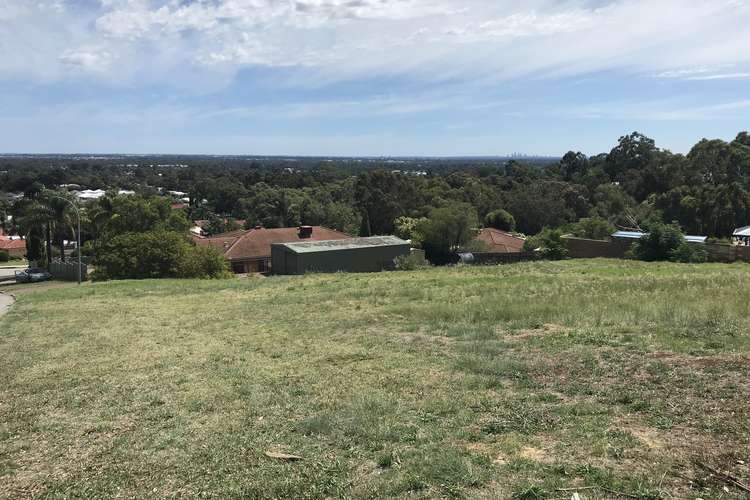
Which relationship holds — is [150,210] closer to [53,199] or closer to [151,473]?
[53,199]

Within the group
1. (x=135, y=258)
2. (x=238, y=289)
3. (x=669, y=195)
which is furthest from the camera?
(x=669, y=195)

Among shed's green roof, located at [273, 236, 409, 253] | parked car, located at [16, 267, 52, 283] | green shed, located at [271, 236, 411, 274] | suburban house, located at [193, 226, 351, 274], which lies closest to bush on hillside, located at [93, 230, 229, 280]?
green shed, located at [271, 236, 411, 274]

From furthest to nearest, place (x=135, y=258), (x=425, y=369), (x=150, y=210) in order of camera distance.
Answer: (x=150, y=210), (x=135, y=258), (x=425, y=369)

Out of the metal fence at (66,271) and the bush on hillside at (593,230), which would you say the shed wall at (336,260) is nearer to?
the metal fence at (66,271)

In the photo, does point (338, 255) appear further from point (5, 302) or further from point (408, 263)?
point (5, 302)

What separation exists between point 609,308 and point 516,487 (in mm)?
8865

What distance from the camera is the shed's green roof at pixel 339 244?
120ft

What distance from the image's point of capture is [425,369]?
8.93 metres

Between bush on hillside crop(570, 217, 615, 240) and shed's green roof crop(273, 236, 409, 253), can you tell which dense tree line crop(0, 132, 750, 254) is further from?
shed's green roof crop(273, 236, 409, 253)

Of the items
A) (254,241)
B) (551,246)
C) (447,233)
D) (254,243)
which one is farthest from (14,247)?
(551,246)

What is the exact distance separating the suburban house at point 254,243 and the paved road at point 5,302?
1655cm

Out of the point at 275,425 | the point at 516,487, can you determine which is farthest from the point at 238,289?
the point at 516,487

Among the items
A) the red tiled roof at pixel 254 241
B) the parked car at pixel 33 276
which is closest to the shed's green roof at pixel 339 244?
the red tiled roof at pixel 254 241

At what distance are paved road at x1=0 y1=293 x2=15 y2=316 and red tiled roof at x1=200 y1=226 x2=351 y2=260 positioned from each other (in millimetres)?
16931
